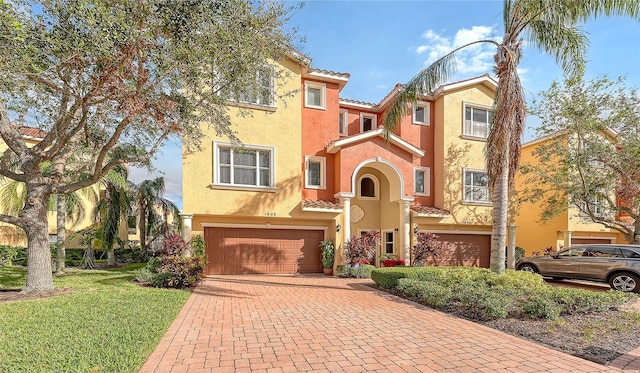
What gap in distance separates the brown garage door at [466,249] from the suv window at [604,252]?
551 cm

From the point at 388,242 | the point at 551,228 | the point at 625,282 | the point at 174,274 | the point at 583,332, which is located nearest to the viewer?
the point at 583,332

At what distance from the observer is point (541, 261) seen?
14.5 m

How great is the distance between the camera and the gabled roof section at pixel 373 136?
14.9m

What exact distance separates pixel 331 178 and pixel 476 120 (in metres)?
9.25

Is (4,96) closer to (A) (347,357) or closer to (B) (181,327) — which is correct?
(B) (181,327)

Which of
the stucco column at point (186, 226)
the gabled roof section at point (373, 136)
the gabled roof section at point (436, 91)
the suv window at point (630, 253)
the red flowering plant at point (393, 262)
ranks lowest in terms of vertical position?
the red flowering plant at point (393, 262)

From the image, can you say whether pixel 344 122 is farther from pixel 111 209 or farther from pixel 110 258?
pixel 110 258

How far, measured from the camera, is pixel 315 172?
15.7 m

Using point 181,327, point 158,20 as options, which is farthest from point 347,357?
point 158,20

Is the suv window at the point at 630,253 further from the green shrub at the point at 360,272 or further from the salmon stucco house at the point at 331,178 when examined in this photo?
the green shrub at the point at 360,272

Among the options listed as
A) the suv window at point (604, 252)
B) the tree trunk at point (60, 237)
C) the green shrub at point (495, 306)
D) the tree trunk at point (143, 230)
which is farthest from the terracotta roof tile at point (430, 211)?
the tree trunk at point (143, 230)

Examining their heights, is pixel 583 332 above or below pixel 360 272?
above

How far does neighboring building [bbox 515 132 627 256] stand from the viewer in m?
19.1

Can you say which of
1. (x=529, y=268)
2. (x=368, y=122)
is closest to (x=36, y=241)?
(x=368, y=122)
